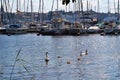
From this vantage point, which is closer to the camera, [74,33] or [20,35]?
[74,33]

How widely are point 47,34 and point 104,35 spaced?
1503 cm

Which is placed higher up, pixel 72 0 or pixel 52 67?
pixel 72 0

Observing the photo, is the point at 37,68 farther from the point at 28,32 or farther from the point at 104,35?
the point at 28,32

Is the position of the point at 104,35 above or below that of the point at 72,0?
below

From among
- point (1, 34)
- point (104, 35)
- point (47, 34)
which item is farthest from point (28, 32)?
point (104, 35)

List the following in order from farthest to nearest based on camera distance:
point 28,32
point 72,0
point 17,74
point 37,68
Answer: point 28,32 < point 37,68 < point 17,74 < point 72,0

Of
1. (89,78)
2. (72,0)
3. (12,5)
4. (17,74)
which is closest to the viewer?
(72,0)

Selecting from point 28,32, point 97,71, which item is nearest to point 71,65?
point 97,71

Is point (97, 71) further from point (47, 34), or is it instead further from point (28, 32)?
point (28, 32)

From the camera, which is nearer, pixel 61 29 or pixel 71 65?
pixel 71 65

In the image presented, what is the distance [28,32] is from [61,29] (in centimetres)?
2431

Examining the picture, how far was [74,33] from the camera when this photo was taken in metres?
116

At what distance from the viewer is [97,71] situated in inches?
1532

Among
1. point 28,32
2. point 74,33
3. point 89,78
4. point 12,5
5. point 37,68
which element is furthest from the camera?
point 28,32
